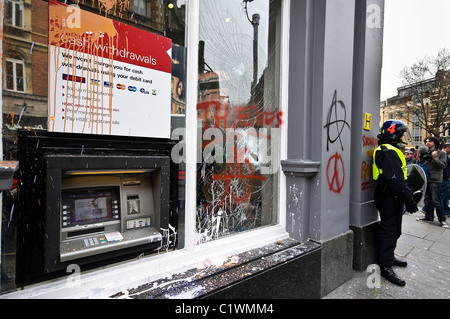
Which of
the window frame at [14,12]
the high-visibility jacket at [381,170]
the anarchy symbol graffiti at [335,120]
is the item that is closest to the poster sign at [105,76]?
the window frame at [14,12]

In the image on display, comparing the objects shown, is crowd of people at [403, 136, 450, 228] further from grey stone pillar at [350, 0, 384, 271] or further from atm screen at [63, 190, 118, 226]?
atm screen at [63, 190, 118, 226]

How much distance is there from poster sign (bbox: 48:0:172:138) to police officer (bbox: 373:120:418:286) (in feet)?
8.70

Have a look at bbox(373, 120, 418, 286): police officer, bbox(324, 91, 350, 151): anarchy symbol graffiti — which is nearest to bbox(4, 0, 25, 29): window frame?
bbox(324, 91, 350, 151): anarchy symbol graffiti

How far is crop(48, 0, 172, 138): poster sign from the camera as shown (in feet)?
5.06

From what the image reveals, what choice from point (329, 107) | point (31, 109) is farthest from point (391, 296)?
point (31, 109)

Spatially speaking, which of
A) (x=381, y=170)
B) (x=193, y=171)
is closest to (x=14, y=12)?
(x=193, y=171)

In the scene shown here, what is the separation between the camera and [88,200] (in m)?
1.65

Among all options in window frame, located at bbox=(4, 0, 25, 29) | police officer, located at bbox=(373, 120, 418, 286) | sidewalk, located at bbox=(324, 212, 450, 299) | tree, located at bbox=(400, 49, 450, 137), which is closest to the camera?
window frame, located at bbox=(4, 0, 25, 29)

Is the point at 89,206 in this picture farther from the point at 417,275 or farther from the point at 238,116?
the point at 417,275

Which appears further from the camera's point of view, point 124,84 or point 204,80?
point 204,80

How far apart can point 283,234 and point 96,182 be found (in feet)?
6.69

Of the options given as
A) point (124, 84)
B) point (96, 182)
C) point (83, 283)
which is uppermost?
point (124, 84)

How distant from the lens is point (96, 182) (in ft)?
5.52
